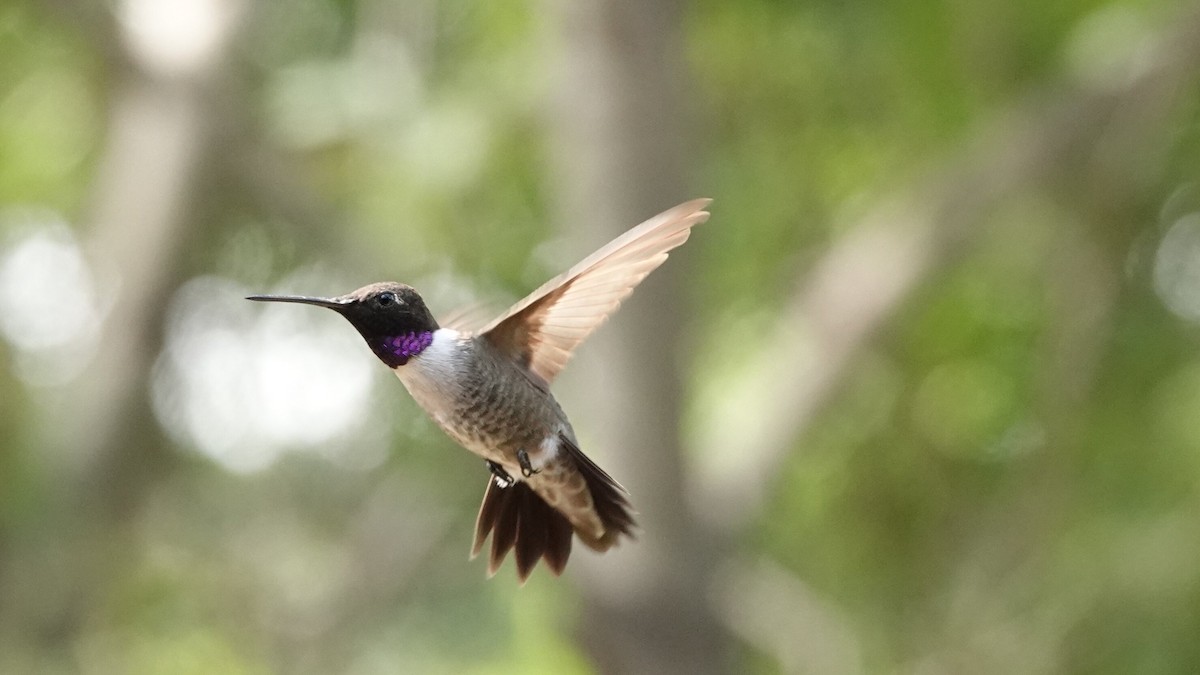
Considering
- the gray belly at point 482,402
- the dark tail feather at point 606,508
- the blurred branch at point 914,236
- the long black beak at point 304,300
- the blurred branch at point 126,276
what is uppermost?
the blurred branch at point 914,236

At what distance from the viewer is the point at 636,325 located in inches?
86.9

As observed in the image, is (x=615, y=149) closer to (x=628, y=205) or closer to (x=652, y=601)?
(x=628, y=205)

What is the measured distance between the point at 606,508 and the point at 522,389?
0.35 feet

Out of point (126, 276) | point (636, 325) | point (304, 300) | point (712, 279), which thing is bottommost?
point (304, 300)

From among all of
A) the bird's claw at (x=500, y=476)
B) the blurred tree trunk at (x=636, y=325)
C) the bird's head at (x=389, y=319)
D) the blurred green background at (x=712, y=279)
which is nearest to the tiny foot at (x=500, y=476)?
the bird's claw at (x=500, y=476)

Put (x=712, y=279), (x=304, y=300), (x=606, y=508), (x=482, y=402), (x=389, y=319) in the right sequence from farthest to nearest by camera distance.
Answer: (x=712, y=279), (x=606, y=508), (x=482, y=402), (x=389, y=319), (x=304, y=300)

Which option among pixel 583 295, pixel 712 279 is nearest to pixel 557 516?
pixel 583 295

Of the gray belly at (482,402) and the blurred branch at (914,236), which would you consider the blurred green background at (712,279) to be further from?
the gray belly at (482,402)

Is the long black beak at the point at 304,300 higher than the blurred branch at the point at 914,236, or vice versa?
the blurred branch at the point at 914,236

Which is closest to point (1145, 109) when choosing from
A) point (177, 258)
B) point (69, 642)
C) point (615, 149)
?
point (615, 149)

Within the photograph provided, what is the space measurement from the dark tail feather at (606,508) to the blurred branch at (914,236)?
165 cm

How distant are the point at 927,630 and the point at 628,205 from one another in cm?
195

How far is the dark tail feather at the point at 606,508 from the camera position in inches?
32.7

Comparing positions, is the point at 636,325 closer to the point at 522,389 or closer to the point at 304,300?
the point at 522,389
